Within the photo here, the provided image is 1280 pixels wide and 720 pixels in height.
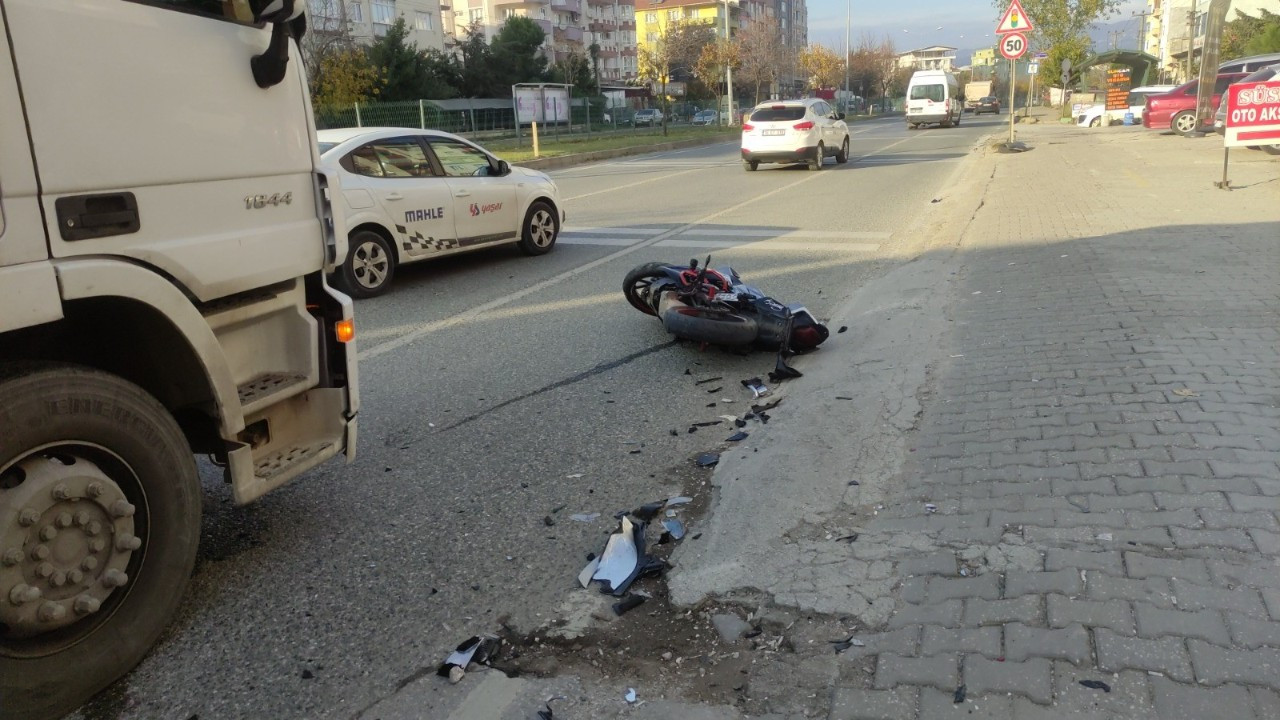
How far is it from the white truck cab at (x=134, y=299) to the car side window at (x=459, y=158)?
6.81 metres

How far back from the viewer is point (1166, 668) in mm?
2648

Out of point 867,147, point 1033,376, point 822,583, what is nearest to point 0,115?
point 822,583

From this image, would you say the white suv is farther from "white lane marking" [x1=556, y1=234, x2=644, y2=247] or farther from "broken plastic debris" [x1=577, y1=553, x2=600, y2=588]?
"broken plastic debris" [x1=577, y1=553, x2=600, y2=588]

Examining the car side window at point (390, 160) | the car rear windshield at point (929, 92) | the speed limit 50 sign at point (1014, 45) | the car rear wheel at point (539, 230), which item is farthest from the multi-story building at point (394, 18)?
the car side window at point (390, 160)

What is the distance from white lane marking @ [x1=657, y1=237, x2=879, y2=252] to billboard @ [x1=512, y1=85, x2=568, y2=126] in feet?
85.0

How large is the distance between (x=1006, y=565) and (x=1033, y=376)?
7.25ft

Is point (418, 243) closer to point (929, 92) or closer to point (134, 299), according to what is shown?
point (134, 299)

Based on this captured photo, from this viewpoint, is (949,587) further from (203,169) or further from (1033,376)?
(203,169)

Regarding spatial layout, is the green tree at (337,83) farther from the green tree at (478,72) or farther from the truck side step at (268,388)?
the truck side step at (268,388)

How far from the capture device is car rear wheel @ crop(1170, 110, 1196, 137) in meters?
28.3

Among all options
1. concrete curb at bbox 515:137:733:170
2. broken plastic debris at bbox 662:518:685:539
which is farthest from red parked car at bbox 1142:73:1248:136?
broken plastic debris at bbox 662:518:685:539

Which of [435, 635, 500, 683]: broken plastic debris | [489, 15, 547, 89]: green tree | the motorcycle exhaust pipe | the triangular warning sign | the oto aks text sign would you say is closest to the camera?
[435, 635, 500, 683]: broken plastic debris

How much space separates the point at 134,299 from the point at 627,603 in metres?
1.92

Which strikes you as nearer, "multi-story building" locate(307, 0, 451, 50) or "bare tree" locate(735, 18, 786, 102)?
"multi-story building" locate(307, 0, 451, 50)
